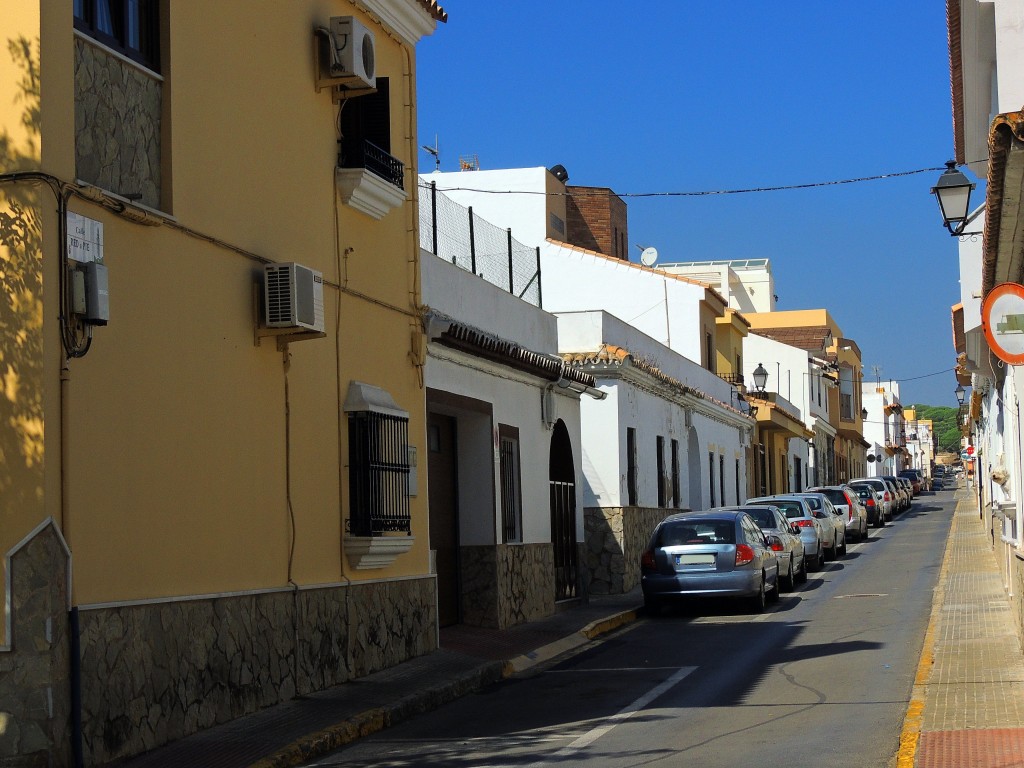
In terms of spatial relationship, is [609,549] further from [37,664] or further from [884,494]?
[884,494]

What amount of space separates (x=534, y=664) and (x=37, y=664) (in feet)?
25.8

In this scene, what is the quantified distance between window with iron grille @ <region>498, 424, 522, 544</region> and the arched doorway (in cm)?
231

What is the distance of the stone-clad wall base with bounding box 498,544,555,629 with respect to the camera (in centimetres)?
1828

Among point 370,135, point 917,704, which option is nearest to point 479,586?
point 370,135

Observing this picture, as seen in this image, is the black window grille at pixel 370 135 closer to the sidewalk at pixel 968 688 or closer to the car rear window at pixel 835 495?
the sidewalk at pixel 968 688

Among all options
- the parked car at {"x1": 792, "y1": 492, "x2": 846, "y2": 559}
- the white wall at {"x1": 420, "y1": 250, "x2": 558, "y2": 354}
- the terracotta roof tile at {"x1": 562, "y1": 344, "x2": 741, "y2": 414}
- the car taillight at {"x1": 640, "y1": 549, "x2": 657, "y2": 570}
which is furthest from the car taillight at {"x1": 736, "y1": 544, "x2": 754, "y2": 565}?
the parked car at {"x1": 792, "y1": 492, "x2": 846, "y2": 559}

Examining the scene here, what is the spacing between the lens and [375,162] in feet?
46.7

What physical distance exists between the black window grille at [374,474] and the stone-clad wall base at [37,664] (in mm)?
4961

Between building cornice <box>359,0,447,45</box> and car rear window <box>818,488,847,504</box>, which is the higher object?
building cornice <box>359,0,447,45</box>

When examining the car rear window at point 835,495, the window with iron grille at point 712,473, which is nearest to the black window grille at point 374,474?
the window with iron grille at point 712,473

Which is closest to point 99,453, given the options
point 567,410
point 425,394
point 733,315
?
point 425,394

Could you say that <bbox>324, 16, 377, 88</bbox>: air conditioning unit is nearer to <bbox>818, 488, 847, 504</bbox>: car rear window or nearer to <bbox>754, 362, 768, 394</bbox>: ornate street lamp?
<bbox>818, 488, 847, 504</bbox>: car rear window

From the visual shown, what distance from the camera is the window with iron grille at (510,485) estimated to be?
18.7 meters

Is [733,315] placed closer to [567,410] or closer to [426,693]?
[567,410]
